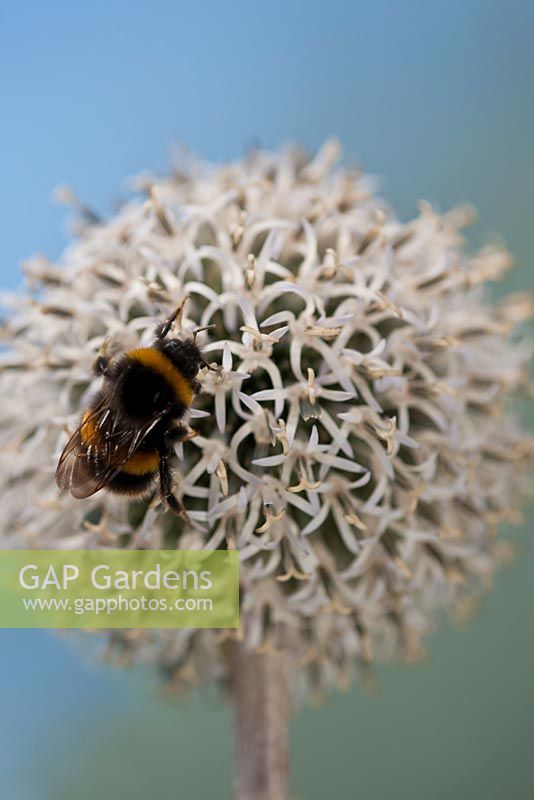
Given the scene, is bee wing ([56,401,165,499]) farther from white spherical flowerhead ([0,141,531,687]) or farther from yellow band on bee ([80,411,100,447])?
white spherical flowerhead ([0,141,531,687])

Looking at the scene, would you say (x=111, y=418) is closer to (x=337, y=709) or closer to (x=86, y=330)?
(x=86, y=330)

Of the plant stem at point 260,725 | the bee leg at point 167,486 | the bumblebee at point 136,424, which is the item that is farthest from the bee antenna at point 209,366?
the plant stem at point 260,725

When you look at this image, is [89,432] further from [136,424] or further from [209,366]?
[209,366]

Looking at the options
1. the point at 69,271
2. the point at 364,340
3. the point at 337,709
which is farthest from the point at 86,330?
the point at 337,709

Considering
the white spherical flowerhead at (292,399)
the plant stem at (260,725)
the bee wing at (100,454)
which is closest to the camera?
the bee wing at (100,454)

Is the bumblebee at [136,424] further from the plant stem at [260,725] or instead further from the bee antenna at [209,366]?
the plant stem at [260,725]

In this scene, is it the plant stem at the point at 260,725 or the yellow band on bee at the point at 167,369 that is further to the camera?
the plant stem at the point at 260,725

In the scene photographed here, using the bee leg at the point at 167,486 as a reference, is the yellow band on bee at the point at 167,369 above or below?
above
